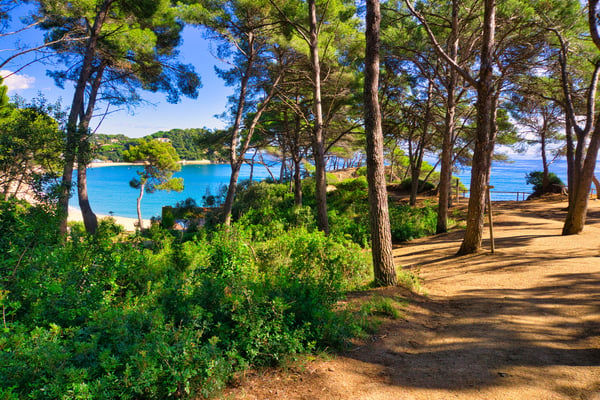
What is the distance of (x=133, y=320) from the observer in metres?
2.60

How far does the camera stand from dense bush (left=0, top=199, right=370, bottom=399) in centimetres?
193

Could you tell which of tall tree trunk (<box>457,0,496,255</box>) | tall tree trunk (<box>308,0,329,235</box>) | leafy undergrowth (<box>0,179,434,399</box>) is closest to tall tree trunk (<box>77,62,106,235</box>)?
tall tree trunk (<box>308,0,329,235</box>)

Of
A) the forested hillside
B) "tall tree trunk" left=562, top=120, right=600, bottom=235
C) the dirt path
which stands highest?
the forested hillside

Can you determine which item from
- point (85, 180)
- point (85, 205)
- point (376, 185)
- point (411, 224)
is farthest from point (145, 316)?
point (85, 180)

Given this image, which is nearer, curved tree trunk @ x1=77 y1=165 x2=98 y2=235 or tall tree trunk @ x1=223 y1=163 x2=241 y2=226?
tall tree trunk @ x1=223 y1=163 x2=241 y2=226

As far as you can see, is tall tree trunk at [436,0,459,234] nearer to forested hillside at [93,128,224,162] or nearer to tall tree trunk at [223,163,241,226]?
tall tree trunk at [223,163,241,226]

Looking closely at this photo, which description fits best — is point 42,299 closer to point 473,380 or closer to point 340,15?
point 473,380

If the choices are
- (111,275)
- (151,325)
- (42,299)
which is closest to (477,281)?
(151,325)

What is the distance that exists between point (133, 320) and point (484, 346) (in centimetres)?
320

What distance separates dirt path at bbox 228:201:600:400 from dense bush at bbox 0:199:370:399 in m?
0.33

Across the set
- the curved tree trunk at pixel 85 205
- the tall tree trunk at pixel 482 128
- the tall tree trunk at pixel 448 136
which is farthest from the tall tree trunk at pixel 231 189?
the tall tree trunk at pixel 482 128

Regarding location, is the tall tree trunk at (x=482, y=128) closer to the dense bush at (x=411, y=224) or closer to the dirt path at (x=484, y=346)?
the dirt path at (x=484, y=346)

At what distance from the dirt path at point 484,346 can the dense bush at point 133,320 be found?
0.33 m

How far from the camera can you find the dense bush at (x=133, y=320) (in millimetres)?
1932
